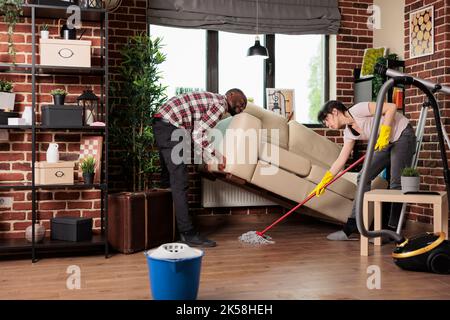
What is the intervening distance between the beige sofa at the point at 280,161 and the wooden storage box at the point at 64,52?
1.35 m

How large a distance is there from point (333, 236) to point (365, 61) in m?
2.11

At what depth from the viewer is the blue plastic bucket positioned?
2504 millimetres

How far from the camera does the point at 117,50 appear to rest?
4.99 m

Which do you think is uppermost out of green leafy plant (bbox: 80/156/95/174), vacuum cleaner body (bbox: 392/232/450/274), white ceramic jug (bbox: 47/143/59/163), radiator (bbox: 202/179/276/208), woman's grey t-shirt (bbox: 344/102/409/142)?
woman's grey t-shirt (bbox: 344/102/409/142)

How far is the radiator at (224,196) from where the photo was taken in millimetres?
5215

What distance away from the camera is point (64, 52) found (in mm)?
Result: 3777

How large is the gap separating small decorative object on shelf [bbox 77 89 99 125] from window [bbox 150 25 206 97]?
141 centimetres

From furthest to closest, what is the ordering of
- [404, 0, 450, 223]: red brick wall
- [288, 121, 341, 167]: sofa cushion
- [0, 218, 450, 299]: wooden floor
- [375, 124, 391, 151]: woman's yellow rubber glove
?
[288, 121, 341, 167]: sofa cushion → [404, 0, 450, 223]: red brick wall → [375, 124, 391, 151]: woman's yellow rubber glove → [0, 218, 450, 299]: wooden floor

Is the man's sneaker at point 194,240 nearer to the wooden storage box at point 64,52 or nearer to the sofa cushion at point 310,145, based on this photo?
the sofa cushion at point 310,145

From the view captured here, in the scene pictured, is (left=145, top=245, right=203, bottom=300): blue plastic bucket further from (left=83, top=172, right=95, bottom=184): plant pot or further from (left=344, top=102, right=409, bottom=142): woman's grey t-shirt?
(left=344, top=102, right=409, bottom=142): woman's grey t-shirt

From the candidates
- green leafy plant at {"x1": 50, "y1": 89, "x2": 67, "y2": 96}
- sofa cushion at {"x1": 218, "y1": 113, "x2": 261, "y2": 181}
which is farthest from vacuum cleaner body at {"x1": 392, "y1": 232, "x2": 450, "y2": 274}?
green leafy plant at {"x1": 50, "y1": 89, "x2": 67, "y2": 96}

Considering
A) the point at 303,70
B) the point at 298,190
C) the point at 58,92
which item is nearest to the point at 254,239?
the point at 298,190

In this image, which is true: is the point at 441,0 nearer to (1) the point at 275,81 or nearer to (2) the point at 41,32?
(1) the point at 275,81

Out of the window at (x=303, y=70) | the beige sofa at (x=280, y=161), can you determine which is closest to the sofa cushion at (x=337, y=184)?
the beige sofa at (x=280, y=161)
